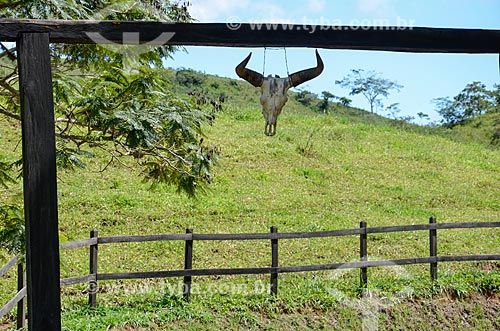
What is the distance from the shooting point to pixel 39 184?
3121 mm

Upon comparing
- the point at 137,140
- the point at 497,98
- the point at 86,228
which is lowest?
the point at 86,228

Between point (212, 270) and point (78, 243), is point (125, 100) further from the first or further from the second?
point (212, 270)

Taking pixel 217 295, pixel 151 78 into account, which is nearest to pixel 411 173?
pixel 217 295

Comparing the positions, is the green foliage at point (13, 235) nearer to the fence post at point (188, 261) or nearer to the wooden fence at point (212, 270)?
the wooden fence at point (212, 270)

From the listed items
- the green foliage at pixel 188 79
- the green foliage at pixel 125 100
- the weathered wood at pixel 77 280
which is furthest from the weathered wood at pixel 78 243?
the green foliage at pixel 188 79

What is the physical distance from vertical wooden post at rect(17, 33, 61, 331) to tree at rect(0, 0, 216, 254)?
5.17 ft

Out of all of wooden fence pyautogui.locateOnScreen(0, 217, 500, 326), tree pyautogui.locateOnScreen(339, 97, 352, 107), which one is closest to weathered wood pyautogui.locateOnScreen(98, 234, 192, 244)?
wooden fence pyautogui.locateOnScreen(0, 217, 500, 326)

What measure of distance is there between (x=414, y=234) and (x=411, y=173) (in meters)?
5.51

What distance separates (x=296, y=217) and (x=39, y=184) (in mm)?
9605

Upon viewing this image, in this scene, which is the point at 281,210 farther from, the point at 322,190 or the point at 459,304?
the point at 459,304

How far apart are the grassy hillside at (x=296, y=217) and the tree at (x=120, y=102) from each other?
151 cm

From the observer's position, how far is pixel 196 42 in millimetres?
3303

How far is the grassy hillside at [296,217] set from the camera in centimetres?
769

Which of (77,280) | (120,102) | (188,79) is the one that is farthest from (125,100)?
(188,79)
